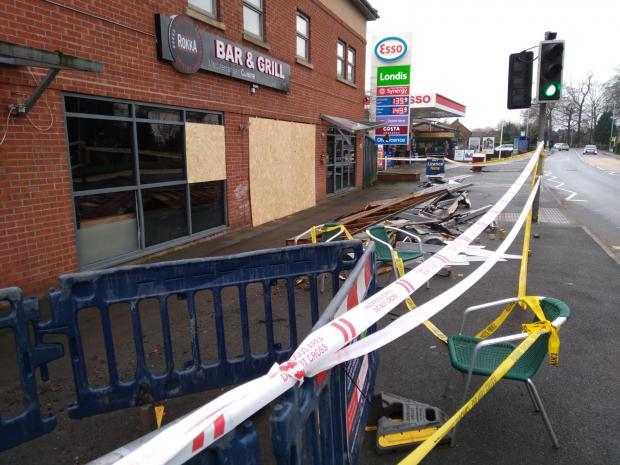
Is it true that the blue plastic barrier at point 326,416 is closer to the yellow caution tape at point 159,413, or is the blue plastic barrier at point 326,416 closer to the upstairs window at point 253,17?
the yellow caution tape at point 159,413

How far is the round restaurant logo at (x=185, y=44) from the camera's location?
745 cm

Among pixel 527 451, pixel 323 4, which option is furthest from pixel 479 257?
pixel 323 4

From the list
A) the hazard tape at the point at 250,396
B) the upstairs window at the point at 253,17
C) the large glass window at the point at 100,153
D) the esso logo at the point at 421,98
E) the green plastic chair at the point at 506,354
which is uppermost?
the esso logo at the point at 421,98

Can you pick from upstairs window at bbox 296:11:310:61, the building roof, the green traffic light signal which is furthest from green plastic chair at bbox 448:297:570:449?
the building roof

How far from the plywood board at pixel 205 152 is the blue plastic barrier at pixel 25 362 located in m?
6.06

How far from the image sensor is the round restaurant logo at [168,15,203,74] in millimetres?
7445

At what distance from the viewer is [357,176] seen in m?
18.4

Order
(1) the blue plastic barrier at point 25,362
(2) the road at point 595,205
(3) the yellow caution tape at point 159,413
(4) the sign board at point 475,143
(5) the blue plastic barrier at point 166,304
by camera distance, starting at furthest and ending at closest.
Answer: (4) the sign board at point 475,143 < (2) the road at point 595,205 < (3) the yellow caution tape at point 159,413 < (5) the blue plastic barrier at point 166,304 < (1) the blue plastic barrier at point 25,362

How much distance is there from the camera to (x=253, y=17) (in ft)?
33.9

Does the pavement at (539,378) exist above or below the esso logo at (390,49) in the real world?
below

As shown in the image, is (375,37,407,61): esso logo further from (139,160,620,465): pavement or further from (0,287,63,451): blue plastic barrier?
(0,287,63,451): blue plastic barrier

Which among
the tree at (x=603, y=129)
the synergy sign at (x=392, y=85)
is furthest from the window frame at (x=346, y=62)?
the tree at (x=603, y=129)

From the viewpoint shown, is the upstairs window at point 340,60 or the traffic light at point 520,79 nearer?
the traffic light at point 520,79

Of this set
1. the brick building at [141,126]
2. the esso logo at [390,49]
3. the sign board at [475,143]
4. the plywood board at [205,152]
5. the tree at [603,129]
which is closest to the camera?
the brick building at [141,126]
